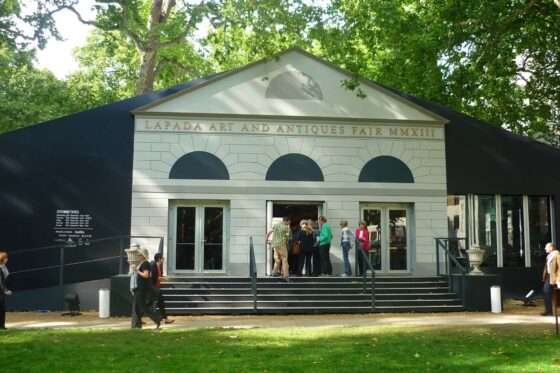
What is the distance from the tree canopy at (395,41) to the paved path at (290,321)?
7.19 m

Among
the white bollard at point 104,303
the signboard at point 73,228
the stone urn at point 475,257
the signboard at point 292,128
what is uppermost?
the signboard at point 292,128

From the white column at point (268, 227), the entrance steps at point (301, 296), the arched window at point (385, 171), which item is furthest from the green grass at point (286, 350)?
the arched window at point (385, 171)

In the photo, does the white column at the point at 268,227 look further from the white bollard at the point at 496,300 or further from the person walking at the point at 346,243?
the white bollard at the point at 496,300

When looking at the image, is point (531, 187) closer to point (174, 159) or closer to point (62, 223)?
point (174, 159)

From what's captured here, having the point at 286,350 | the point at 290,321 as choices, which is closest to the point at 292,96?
the point at 290,321

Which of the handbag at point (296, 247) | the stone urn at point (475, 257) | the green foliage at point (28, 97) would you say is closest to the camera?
the stone urn at point (475, 257)

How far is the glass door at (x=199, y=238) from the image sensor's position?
1866 centimetres

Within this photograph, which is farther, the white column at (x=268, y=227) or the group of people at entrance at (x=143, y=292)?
the white column at (x=268, y=227)

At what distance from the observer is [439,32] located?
→ 19.9 m

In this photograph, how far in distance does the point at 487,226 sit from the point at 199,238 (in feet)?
28.8

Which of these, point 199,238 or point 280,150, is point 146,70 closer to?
point 280,150

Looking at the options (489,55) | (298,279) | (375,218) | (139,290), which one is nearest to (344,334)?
(139,290)

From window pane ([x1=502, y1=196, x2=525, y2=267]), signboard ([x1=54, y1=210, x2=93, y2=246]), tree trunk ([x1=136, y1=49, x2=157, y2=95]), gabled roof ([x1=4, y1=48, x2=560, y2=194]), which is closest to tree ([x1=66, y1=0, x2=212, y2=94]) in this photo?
tree trunk ([x1=136, y1=49, x2=157, y2=95])

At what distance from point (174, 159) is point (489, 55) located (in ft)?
33.5
